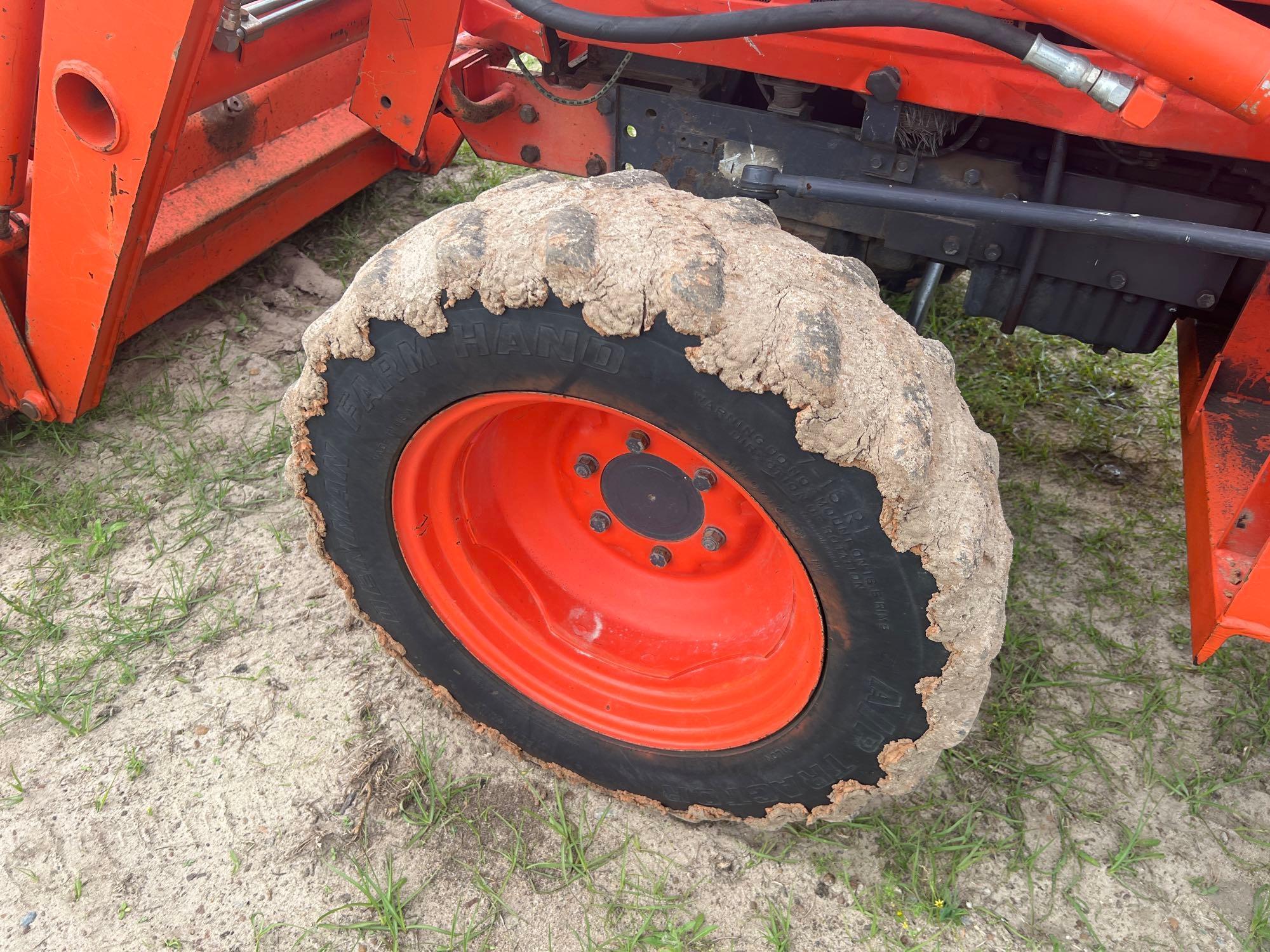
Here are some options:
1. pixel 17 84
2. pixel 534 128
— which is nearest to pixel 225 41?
pixel 17 84

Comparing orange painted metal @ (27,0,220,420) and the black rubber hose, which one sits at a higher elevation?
the black rubber hose

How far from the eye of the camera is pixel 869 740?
1565 millimetres

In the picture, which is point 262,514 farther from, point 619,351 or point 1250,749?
point 1250,749

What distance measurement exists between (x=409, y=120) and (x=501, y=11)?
0.34 m

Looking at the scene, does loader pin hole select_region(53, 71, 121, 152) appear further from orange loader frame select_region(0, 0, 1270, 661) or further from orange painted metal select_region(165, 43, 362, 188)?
orange painted metal select_region(165, 43, 362, 188)

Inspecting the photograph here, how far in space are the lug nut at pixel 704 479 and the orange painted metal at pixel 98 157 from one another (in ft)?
4.06

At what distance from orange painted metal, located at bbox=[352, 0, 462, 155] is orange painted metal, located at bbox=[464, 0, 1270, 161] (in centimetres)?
46

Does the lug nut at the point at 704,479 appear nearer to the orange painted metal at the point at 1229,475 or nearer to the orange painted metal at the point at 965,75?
the orange painted metal at the point at 965,75

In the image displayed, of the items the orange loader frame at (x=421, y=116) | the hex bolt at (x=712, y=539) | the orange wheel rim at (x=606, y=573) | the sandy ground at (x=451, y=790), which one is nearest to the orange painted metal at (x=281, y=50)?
the orange loader frame at (x=421, y=116)

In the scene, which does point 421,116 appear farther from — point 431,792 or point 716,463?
point 431,792

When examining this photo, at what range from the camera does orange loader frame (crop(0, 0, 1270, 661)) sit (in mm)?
1372

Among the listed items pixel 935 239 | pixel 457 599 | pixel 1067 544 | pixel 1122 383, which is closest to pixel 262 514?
pixel 457 599

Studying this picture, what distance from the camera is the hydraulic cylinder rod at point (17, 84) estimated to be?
1886mm

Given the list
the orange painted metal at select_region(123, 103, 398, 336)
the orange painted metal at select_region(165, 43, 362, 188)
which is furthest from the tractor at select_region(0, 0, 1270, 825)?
the orange painted metal at select_region(165, 43, 362, 188)
